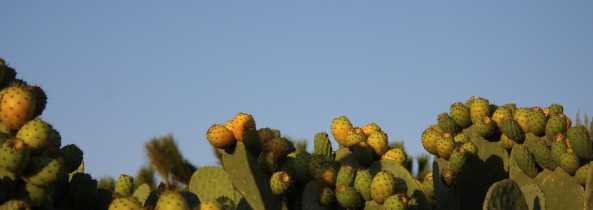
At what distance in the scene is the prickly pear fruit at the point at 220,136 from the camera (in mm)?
5090

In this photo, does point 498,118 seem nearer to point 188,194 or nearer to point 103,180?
point 188,194

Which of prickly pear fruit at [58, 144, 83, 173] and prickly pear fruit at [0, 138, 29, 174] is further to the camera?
prickly pear fruit at [58, 144, 83, 173]

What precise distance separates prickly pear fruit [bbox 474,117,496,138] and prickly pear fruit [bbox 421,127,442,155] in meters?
0.24

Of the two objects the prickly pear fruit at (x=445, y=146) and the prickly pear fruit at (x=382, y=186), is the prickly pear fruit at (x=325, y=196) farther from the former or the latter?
the prickly pear fruit at (x=445, y=146)

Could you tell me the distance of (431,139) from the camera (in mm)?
5781

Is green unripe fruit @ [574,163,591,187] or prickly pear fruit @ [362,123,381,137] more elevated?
prickly pear fruit @ [362,123,381,137]

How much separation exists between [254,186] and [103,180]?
760cm

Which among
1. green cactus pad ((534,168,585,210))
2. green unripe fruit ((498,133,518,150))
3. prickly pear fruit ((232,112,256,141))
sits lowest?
green cactus pad ((534,168,585,210))

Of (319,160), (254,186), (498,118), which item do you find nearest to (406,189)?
(319,160)

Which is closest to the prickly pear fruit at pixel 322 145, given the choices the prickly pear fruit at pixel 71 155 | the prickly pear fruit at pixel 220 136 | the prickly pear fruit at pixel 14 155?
the prickly pear fruit at pixel 220 136

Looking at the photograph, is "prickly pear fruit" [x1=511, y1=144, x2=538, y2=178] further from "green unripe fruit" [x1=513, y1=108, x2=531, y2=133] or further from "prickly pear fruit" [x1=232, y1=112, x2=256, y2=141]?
"prickly pear fruit" [x1=232, y1=112, x2=256, y2=141]

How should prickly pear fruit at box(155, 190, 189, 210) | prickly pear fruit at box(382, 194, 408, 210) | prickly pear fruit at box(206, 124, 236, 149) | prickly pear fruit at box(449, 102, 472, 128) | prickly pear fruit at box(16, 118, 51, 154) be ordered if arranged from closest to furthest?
prickly pear fruit at box(155, 190, 189, 210) < prickly pear fruit at box(16, 118, 51, 154) < prickly pear fruit at box(382, 194, 408, 210) < prickly pear fruit at box(206, 124, 236, 149) < prickly pear fruit at box(449, 102, 472, 128)

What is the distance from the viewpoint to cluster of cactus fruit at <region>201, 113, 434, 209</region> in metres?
4.76

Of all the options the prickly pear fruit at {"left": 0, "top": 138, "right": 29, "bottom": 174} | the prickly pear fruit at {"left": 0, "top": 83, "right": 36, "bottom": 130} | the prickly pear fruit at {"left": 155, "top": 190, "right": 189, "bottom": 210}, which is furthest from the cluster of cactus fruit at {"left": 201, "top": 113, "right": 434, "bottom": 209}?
the prickly pear fruit at {"left": 155, "top": 190, "right": 189, "bottom": 210}
